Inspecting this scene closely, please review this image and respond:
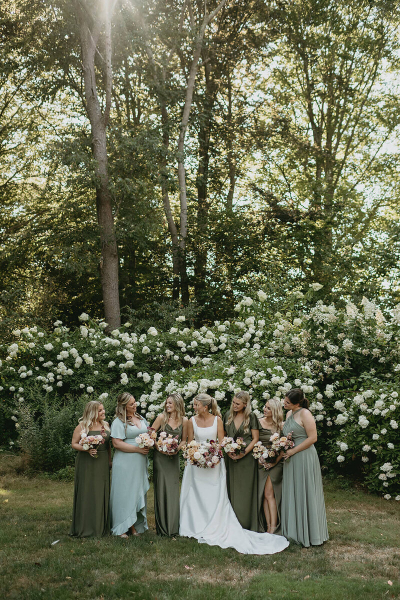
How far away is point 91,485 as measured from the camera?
692cm

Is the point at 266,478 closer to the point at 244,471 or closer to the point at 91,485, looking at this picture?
the point at 244,471

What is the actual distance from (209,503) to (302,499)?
3.82ft

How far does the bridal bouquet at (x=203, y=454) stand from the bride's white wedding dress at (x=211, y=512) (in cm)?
24

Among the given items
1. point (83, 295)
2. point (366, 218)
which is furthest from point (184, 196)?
point (366, 218)

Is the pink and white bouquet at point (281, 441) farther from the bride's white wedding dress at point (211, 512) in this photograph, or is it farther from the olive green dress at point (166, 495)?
the olive green dress at point (166, 495)

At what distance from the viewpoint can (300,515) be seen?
682 centimetres

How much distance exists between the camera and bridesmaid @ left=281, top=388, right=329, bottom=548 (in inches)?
267

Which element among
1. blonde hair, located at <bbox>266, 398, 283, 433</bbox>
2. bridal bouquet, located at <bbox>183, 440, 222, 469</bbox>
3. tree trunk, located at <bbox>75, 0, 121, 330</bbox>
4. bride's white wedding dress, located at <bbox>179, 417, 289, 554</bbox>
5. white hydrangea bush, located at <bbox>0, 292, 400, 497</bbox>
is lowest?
bride's white wedding dress, located at <bbox>179, 417, 289, 554</bbox>

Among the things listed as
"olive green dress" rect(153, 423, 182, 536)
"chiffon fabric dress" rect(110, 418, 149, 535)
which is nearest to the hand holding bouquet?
"olive green dress" rect(153, 423, 182, 536)

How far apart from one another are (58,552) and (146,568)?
108 cm

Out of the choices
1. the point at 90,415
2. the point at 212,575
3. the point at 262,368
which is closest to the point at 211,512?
the point at 212,575

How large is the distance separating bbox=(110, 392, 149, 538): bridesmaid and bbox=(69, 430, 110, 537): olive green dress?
13cm

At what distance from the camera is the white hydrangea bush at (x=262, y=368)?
31.4 ft

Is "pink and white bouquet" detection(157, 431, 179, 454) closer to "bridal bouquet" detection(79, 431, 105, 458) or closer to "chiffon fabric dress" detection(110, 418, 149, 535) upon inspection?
"chiffon fabric dress" detection(110, 418, 149, 535)
